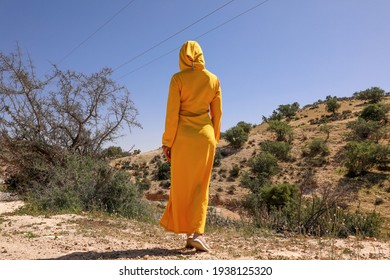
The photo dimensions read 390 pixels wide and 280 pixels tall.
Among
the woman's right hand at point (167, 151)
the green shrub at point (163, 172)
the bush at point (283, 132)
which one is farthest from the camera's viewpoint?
the bush at point (283, 132)

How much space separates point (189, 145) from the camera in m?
3.83

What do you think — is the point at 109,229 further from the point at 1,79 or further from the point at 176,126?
the point at 1,79

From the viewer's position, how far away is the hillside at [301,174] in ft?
67.9

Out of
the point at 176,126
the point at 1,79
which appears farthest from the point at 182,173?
the point at 1,79

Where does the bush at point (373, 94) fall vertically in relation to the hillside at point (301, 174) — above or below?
above

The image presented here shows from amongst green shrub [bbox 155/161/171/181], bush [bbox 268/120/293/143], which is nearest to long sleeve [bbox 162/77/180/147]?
green shrub [bbox 155/161/171/181]

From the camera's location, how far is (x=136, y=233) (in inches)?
205

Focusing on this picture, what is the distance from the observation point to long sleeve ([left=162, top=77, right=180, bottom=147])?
12.7 feet

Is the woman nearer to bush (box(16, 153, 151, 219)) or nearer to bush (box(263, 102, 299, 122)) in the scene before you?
bush (box(16, 153, 151, 219))

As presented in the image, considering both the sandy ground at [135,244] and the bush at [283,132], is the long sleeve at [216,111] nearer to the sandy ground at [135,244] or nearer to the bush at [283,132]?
the sandy ground at [135,244]

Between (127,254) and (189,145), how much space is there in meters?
1.33

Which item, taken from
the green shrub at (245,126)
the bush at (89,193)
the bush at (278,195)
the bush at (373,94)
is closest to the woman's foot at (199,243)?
the bush at (89,193)

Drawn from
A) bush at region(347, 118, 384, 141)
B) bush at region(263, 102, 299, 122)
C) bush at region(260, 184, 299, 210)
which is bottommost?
bush at region(260, 184, 299, 210)

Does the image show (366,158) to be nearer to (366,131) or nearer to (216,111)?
(366,131)
